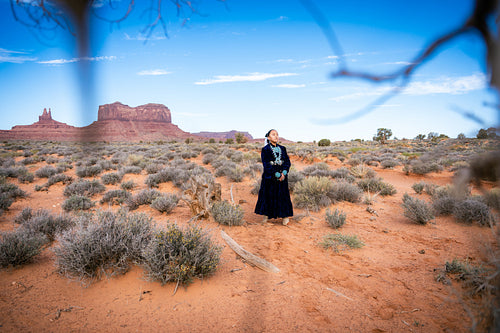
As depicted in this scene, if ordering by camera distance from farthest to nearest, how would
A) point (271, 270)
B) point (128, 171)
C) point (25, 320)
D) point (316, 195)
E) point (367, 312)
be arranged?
point (128, 171)
point (316, 195)
point (271, 270)
point (367, 312)
point (25, 320)

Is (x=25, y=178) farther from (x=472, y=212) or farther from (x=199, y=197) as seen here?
(x=472, y=212)

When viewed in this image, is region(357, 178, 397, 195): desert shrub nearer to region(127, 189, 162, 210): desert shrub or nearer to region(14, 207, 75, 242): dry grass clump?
region(127, 189, 162, 210): desert shrub

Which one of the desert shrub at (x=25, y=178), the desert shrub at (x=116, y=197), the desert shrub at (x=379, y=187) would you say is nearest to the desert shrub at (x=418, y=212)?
the desert shrub at (x=379, y=187)

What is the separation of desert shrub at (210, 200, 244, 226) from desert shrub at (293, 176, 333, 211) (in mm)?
2651

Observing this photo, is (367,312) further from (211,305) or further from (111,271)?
(111,271)

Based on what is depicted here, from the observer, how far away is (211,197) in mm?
6707

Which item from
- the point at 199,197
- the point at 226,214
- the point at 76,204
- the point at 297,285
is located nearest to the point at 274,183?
the point at 226,214

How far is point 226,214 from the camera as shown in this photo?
5.84 meters

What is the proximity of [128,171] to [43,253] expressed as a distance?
915cm

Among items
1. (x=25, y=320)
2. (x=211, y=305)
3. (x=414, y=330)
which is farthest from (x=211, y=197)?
(x=414, y=330)

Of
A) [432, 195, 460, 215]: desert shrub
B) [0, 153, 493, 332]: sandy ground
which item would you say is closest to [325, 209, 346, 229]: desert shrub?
[0, 153, 493, 332]: sandy ground

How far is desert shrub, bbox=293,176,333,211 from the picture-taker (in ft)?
25.4

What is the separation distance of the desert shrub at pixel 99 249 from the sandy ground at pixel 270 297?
169 mm

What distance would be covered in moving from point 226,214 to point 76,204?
470 cm
